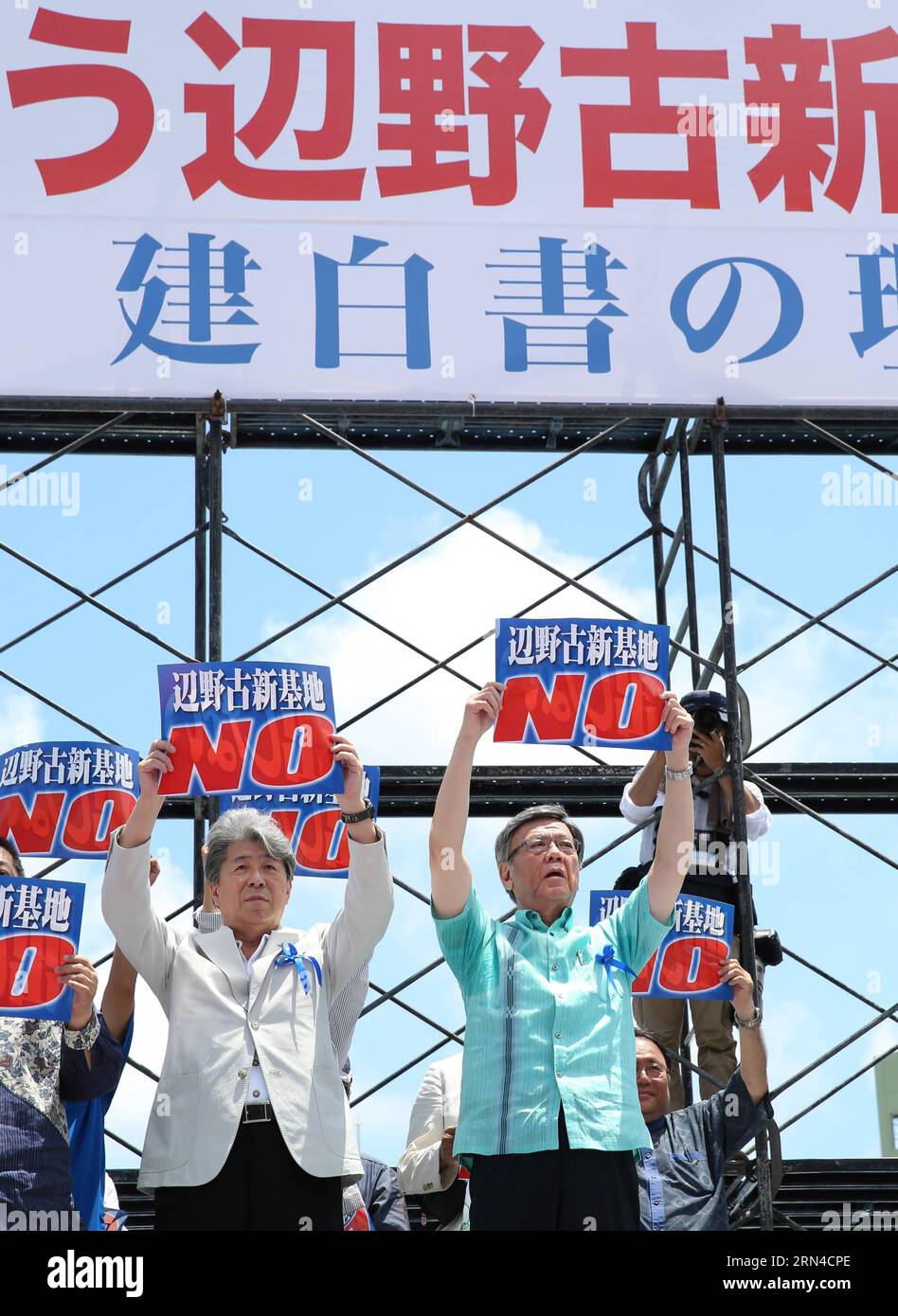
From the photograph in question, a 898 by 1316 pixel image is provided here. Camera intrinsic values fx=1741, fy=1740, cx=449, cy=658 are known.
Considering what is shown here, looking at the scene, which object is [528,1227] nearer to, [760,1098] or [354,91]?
[760,1098]

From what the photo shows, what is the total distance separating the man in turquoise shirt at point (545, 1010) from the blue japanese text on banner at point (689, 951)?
1066 mm

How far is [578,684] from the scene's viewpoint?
4832 millimetres

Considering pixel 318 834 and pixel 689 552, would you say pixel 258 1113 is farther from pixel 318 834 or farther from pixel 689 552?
pixel 689 552

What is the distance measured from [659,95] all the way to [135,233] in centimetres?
191

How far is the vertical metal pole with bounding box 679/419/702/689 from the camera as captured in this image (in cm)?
627

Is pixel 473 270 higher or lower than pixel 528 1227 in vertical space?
higher

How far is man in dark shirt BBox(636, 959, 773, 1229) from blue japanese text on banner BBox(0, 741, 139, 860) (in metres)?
1.64

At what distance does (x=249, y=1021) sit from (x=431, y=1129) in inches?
47.0

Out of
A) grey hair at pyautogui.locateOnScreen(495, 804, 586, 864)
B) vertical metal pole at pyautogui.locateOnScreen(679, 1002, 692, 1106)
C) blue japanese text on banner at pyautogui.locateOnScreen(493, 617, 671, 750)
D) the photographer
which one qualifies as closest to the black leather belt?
grey hair at pyautogui.locateOnScreen(495, 804, 586, 864)

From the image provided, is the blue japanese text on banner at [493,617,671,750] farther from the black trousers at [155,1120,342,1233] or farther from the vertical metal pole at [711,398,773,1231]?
the black trousers at [155,1120,342,1233]

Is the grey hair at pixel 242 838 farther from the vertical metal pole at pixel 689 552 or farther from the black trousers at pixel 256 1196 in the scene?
the vertical metal pole at pixel 689 552

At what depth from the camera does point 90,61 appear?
6.00 metres

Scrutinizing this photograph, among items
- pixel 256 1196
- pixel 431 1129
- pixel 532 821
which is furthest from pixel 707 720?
pixel 256 1196
